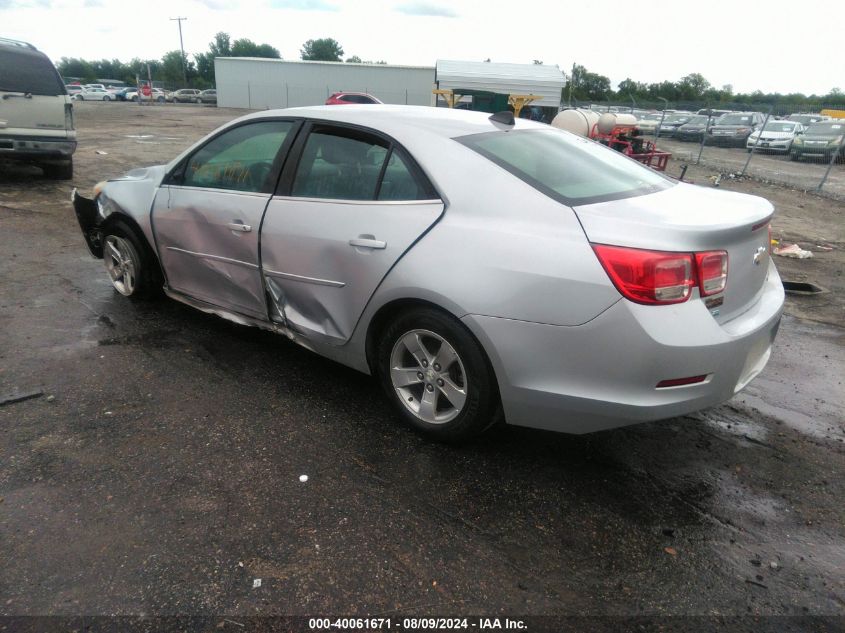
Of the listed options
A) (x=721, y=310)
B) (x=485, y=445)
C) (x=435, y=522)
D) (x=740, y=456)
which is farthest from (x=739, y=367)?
(x=435, y=522)

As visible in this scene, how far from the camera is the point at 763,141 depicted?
71.4 ft

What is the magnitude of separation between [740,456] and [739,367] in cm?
73

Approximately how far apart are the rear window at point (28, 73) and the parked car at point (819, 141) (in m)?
18.6

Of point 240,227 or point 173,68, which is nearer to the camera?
point 240,227

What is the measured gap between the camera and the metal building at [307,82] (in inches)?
1730

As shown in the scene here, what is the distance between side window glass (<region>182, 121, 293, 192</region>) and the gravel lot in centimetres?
110

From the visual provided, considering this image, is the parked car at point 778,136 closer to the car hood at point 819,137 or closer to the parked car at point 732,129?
the parked car at point 732,129

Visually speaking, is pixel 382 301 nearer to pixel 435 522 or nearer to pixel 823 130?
pixel 435 522

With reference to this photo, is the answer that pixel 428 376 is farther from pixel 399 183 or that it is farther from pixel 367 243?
pixel 399 183

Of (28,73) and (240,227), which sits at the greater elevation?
(28,73)

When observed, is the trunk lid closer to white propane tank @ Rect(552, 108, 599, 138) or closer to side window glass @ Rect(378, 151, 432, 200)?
side window glass @ Rect(378, 151, 432, 200)

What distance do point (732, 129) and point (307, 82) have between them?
33.1 metres

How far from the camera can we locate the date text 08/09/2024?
1956 millimetres

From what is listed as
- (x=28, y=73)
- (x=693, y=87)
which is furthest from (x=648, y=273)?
(x=693, y=87)
